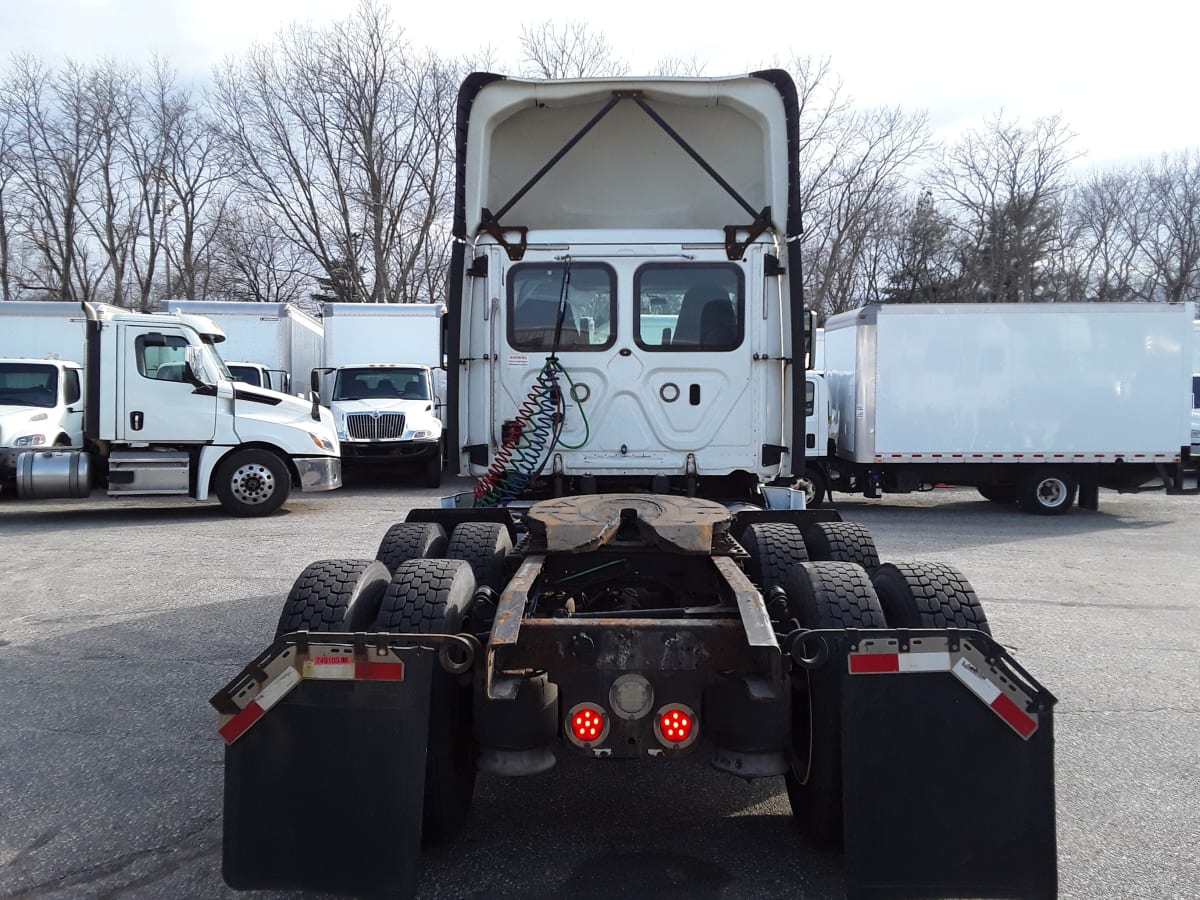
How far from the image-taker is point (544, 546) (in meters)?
3.89

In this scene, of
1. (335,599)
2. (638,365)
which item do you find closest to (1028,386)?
(638,365)

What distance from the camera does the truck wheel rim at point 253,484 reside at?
12.6 metres

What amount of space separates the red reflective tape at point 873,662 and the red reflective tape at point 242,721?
1.82 metres

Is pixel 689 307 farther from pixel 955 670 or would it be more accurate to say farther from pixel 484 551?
pixel 955 670

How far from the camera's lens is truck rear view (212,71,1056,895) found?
2688mm

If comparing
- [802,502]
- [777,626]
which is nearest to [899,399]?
[802,502]

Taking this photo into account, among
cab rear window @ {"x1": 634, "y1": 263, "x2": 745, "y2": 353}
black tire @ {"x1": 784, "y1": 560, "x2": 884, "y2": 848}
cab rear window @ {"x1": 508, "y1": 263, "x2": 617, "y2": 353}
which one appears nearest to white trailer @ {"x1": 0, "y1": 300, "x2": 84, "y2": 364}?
cab rear window @ {"x1": 508, "y1": 263, "x2": 617, "y2": 353}

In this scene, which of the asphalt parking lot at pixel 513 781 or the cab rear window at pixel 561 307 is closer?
the asphalt parking lot at pixel 513 781

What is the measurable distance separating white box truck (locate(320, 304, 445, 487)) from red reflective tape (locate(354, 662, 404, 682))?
44.6 ft

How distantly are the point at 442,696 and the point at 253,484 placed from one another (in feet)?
34.5

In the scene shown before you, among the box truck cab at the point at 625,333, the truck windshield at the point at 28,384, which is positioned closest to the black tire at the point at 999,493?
the box truck cab at the point at 625,333

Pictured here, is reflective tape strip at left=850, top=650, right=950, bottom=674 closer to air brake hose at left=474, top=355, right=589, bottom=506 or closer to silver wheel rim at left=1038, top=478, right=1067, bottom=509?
air brake hose at left=474, top=355, right=589, bottom=506

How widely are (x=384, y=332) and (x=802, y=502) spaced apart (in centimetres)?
1352

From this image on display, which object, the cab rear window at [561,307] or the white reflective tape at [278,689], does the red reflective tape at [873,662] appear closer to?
the white reflective tape at [278,689]
